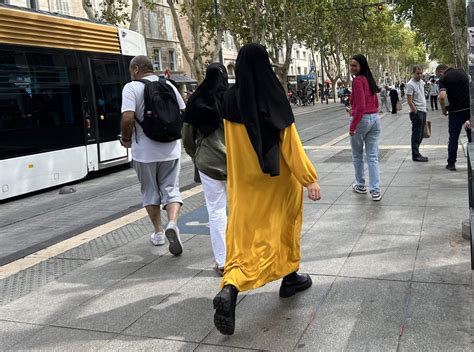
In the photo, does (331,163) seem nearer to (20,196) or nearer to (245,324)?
(20,196)

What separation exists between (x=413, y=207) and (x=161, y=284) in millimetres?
3325

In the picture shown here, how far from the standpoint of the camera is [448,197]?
21.4 feet

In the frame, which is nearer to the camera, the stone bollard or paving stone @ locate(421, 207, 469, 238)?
the stone bollard

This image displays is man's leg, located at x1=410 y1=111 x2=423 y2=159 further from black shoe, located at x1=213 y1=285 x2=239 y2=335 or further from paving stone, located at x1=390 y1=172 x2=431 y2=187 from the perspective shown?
black shoe, located at x1=213 y1=285 x2=239 y2=335

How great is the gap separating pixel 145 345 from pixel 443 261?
96.8 inches

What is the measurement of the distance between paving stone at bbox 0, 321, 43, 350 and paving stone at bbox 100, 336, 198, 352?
0.64 m

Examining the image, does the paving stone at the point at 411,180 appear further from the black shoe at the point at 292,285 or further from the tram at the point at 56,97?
the tram at the point at 56,97

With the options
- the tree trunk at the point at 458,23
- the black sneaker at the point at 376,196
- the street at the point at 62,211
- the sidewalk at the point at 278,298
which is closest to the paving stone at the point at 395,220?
the sidewalk at the point at 278,298

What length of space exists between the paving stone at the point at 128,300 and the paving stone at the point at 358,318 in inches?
48.0

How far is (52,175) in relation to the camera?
973 centimetres

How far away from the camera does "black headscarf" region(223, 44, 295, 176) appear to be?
316 cm

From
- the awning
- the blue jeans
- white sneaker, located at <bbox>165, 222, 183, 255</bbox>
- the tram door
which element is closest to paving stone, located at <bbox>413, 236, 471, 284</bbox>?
the blue jeans

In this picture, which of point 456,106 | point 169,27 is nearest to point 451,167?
point 456,106

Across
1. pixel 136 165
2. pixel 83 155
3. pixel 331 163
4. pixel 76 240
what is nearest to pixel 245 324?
pixel 136 165
